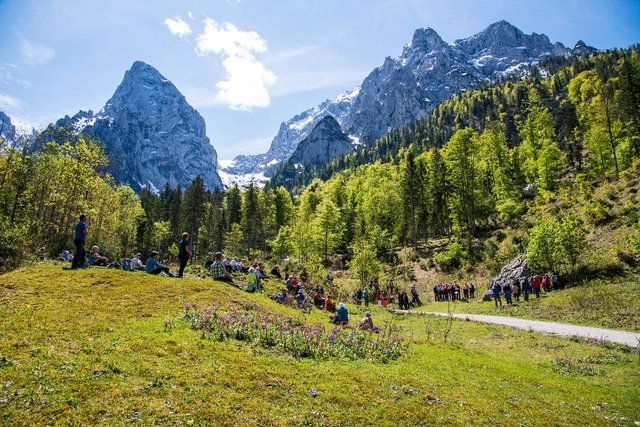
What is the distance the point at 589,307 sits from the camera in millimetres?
22125

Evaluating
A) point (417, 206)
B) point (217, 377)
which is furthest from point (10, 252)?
point (417, 206)

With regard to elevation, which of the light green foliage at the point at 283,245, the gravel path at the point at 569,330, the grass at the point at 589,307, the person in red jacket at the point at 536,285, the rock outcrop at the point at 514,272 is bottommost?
the gravel path at the point at 569,330

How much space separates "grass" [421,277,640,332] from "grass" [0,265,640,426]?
20.1 ft

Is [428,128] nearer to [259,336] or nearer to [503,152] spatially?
[503,152]

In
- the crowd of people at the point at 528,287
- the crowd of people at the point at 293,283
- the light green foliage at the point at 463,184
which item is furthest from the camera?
the light green foliage at the point at 463,184

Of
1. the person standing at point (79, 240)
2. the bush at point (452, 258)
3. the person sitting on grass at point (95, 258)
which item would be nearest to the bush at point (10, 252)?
the person sitting on grass at point (95, 258)

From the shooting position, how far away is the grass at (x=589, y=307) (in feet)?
63.3

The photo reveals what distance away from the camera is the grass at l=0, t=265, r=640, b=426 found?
238 inches

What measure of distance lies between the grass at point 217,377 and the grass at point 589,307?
611cm

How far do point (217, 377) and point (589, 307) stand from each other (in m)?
24.4

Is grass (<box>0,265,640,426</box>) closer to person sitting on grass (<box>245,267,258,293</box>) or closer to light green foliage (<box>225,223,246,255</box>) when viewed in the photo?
person sitting on grass (<box>245,267,258,293</box>)

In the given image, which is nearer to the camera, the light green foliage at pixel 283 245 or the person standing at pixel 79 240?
the person standing at pixel 79 240

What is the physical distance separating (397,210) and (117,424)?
201 ft

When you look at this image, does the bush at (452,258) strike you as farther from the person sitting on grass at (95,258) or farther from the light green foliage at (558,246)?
the person sitting on grass at (95,258)
